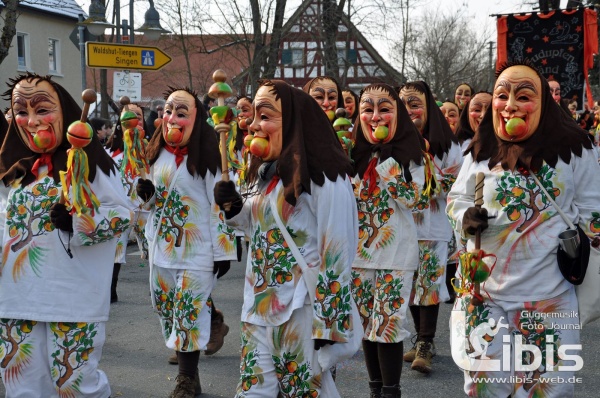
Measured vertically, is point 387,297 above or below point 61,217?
below

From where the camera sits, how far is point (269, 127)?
404cm

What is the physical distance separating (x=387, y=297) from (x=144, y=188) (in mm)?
1785

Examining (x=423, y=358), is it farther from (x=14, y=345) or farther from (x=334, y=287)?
(x=14, y=345)

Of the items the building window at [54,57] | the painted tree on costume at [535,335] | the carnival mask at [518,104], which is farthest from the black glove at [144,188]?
the building window at [54,57]

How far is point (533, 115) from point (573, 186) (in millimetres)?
409

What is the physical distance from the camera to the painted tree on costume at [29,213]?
4328 mm

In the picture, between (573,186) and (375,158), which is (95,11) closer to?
(375,158)

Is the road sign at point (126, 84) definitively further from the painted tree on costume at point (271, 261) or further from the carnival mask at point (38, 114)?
the painted tree on costume at point (271, 261)

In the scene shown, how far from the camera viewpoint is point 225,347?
715 centimetres

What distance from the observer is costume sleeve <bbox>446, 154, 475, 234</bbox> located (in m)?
4.38

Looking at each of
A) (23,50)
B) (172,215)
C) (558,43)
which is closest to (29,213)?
(172,215)

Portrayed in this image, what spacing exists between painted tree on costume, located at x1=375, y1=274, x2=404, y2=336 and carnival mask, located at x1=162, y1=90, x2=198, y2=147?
167 cm

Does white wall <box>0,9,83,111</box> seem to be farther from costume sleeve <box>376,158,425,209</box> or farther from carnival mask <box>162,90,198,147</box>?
costume sleeve <box>376,158,425,209</box>

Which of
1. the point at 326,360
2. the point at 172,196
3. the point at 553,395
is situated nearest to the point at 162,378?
the point at 172,196
